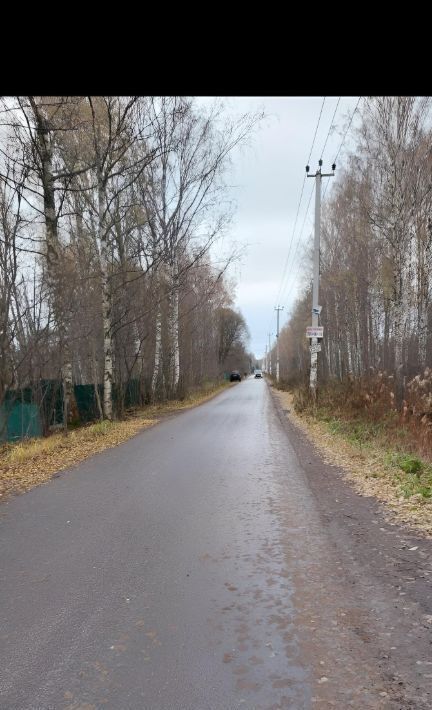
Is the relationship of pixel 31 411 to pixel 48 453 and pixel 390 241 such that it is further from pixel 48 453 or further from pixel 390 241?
pixel 390 241

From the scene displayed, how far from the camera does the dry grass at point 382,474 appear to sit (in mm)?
6426

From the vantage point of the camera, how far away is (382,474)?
856 cm

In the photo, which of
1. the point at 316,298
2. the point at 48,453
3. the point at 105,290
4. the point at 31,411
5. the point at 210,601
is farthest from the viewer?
the point at 316,298

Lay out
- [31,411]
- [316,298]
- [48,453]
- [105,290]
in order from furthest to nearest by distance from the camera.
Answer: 1. [316,298]
2. [105,290]
3. [31,411]
4. [48,453]

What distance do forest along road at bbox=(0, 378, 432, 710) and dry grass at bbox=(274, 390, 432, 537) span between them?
0.37 metres

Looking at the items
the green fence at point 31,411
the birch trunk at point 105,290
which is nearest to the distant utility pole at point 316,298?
the birch trunk at point 105,290

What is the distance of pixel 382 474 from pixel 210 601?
17.2 feet

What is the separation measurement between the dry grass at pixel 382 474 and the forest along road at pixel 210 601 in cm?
37

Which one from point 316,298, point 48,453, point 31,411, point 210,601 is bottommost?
point 210,601

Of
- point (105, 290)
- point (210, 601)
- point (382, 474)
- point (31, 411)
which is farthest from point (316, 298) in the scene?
point (210, 601)

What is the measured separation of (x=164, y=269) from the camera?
25141 mm

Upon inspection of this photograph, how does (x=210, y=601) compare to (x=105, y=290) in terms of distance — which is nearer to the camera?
(x=210, y=601)
